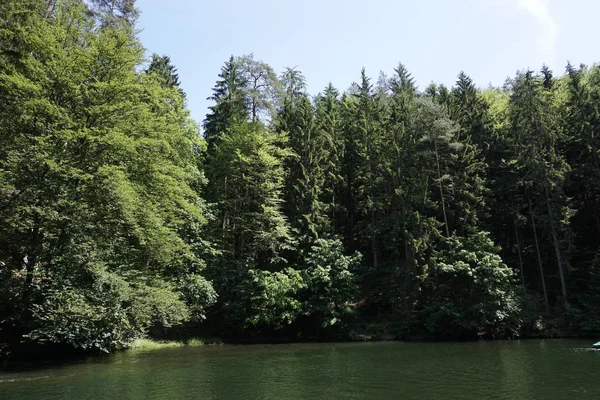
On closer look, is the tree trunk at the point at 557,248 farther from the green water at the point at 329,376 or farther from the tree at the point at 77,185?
the tree at the point at 77,185

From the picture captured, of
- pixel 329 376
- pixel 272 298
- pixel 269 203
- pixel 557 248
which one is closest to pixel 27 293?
pixel 329 376

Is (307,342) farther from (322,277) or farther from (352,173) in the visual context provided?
(352,173)

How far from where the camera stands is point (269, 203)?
104 ft

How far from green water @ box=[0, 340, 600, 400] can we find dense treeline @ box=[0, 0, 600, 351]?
96.7 inches

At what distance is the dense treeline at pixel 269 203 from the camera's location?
1648 centimetres

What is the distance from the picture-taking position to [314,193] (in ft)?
109

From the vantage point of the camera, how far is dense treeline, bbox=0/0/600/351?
16.5 metres

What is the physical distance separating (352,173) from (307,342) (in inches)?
664

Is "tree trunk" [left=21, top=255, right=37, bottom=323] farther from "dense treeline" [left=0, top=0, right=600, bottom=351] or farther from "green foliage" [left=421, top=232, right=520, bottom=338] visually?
"green foliage" [left=421, top=232, right=520, bottom=338]

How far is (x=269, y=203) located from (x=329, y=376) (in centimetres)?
1877

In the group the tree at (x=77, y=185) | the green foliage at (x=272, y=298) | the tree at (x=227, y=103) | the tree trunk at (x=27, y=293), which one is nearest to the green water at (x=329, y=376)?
the tree trunk at (x=27, y=293)

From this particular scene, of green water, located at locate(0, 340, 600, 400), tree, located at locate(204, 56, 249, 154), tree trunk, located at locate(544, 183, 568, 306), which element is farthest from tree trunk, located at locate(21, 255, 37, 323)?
tree trunk, located at locate(544, 183, 568, 306)

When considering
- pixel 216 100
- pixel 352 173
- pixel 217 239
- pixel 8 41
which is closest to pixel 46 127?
pixel 8 41

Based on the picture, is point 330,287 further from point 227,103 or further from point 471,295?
point 227,103
